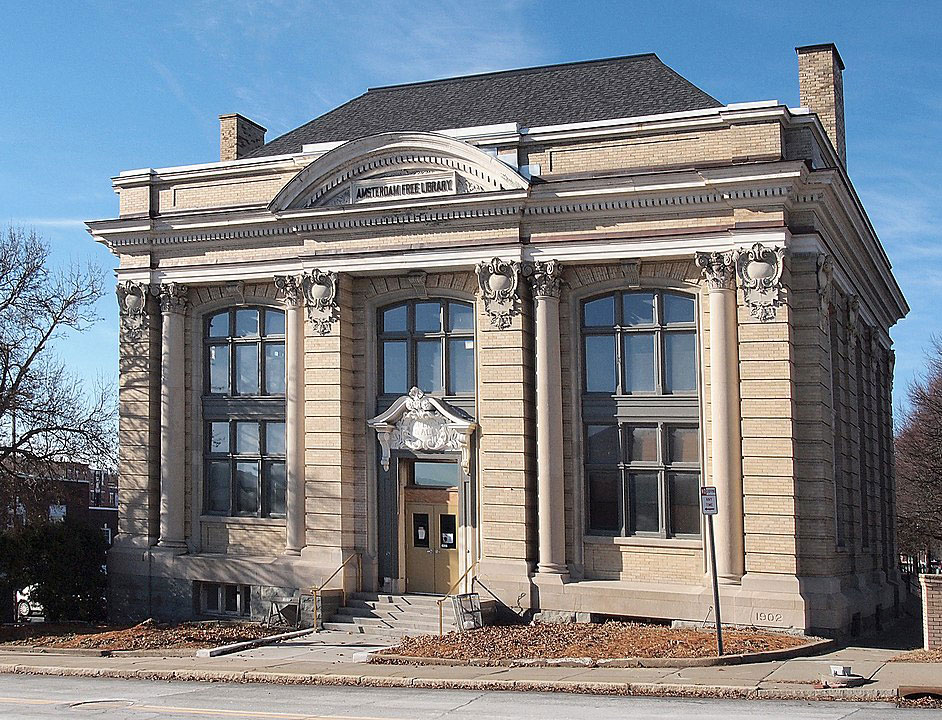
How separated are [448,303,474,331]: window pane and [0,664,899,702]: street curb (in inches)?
389

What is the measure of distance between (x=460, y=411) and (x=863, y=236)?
10.9m

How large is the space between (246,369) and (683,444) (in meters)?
11.1

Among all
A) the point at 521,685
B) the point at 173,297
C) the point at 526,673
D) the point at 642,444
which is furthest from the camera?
the point at 173,297

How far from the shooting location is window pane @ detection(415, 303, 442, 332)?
26906 millimetres

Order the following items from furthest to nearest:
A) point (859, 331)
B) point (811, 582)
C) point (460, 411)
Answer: point (859, 331) < point (460, 411) < point (811, 582)

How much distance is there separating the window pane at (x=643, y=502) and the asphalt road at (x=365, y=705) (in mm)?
7978

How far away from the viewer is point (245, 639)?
24.5 metres

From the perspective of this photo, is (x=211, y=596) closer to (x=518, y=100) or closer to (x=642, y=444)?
(x=642, y=444)

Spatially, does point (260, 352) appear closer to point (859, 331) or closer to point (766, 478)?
point (766, 478)

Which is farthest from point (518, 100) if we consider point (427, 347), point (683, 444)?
point (683, 444)

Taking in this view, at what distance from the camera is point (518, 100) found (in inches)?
1131

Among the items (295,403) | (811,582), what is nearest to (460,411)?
(295,403)

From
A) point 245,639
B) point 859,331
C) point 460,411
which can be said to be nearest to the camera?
point 245,639

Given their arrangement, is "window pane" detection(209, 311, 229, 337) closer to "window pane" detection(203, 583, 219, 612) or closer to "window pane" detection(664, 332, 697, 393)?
"window pane" detection(203, 583, 219, 612)
